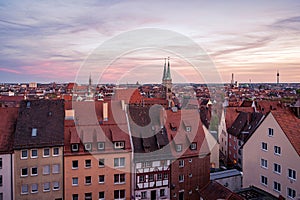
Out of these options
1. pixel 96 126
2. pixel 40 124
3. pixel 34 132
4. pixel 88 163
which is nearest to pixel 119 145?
pixel 96 126

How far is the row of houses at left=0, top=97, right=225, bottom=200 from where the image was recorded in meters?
28.2

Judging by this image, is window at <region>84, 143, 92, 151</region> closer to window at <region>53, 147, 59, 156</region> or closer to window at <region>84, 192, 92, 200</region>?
window at <region>53, 147, 59, 156</region>

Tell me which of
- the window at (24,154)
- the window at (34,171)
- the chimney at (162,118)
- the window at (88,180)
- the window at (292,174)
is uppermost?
the chimney at (162,118)

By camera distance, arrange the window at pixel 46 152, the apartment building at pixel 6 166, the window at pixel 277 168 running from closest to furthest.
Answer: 1. the window at pixel 277 168
2. the apartment building at pixel 6 166
3. the window at pixel 46 152

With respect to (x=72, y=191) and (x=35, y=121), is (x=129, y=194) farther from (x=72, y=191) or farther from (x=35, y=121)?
(x=35, y=121)

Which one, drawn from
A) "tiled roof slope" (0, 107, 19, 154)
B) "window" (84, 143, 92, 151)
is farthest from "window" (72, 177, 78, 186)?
"tiled roof slope" (0, 107, 19, 154)

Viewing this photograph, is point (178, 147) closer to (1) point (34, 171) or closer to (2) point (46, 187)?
(2) point (46, 187)

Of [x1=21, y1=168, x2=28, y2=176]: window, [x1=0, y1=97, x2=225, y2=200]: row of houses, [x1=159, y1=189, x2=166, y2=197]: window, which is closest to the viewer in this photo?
[x1=21, y1=168, x2=28, y2=176]: window

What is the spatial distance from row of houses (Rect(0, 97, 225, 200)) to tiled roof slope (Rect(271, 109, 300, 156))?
9.21 m

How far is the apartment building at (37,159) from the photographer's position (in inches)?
1094

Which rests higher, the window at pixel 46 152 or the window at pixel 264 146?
the window at pixel 264 146

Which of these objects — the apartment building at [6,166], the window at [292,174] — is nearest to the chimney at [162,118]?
the window at [292,174]

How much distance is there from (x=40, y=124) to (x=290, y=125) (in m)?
23.8

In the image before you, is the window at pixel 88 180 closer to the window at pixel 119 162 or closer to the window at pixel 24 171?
the window at pixel 119 162
